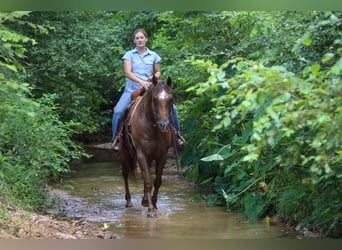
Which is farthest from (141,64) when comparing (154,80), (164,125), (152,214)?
(152,214)

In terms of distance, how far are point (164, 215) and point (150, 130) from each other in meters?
0.89

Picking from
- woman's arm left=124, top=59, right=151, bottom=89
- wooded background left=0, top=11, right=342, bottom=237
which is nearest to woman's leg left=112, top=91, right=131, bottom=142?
woman's arm left=124, top=59, right=151, bottom=89

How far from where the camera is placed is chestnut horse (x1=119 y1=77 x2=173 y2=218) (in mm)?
5934

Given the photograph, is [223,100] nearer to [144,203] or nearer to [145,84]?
[145,84]

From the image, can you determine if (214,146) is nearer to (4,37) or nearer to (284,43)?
(284,43)

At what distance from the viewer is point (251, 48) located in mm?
6160

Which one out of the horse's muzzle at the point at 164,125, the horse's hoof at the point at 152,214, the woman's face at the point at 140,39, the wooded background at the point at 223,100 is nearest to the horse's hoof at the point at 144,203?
the horse's hoof at the point at 152,214

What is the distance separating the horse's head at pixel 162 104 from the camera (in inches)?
232

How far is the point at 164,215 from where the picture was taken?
6.38 meters

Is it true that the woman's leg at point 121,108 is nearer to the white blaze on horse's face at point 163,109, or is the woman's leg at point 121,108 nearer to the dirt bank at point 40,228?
the white blaze on horse's face at point 163,109

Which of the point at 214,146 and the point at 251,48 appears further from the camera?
the point at 214,146

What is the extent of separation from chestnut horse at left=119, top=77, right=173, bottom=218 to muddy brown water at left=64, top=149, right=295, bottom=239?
278mm
